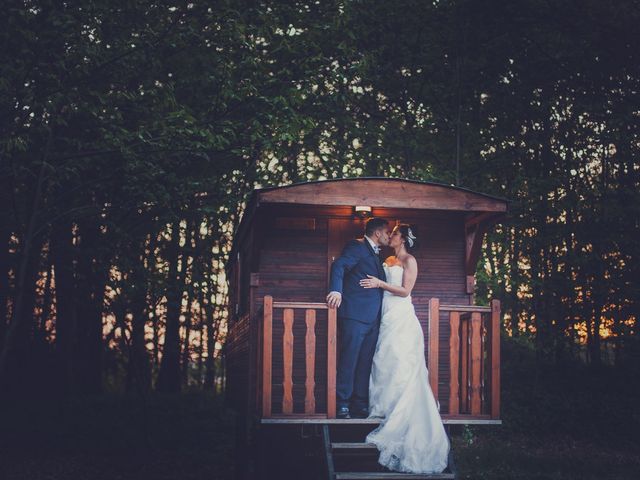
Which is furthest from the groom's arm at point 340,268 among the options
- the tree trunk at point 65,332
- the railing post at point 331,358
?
the tree trunk at point 65,332

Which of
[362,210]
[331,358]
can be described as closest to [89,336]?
[362,210]

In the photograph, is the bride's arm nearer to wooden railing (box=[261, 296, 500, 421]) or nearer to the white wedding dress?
the white wedding dress

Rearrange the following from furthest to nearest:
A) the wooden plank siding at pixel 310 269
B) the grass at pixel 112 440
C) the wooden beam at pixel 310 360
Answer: the grass at pixel 112 440 < the wooden plank siding at pixel 310 269 < the wooden beam at pixel 310 360

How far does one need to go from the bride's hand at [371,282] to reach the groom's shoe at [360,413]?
1357mm

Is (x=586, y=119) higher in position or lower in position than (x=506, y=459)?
higher

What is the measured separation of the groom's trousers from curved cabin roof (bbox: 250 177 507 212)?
1330mm

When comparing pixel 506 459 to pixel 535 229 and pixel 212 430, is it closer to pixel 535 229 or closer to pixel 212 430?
pixel 535 229

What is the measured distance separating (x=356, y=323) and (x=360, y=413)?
983 mm

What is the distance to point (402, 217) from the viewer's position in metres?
10.4

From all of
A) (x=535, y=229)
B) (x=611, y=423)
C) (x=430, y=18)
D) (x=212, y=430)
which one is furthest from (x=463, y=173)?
(x=212, y=430)

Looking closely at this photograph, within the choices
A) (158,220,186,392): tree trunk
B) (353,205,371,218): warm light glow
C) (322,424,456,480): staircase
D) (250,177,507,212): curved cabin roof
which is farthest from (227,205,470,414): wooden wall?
(158,220,186,392): tree trunk

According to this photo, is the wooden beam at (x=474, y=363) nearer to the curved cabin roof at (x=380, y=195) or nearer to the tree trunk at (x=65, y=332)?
the curved cabin roof at (x=380, y=195)

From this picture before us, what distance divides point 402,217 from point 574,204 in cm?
808

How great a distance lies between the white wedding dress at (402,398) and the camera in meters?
8.18
